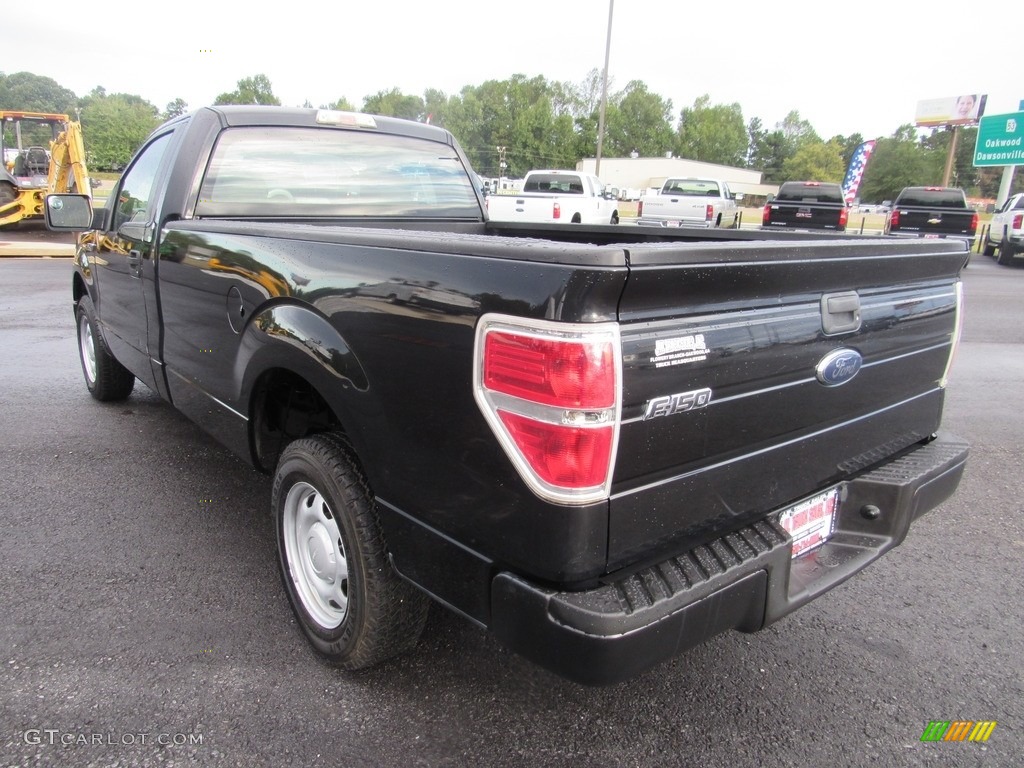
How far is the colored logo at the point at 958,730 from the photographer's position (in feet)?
7.14

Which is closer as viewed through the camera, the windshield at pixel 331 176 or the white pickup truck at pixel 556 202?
the windshield at pixel 331 176

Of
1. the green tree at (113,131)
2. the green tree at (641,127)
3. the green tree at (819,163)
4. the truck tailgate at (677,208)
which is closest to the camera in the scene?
the truck tailgate at (677,208)

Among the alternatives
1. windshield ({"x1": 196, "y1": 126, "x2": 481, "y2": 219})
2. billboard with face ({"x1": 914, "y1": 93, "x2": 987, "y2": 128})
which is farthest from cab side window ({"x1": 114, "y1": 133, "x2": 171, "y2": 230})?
billboard with face ({"x1": 914, "y1": 93, "x2": 987, "y2": 128})

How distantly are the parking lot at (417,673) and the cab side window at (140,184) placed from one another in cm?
152

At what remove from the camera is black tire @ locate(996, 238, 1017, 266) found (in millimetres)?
18208

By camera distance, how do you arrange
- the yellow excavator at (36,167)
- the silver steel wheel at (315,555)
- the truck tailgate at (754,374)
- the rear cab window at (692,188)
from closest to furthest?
the truck tailgate at (754,374), the silver steel wheel at (315,555), the yellow excavator at (36,167), the rear cab window at (692,188)

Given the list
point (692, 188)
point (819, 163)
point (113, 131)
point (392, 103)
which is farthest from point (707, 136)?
point (692, 188)

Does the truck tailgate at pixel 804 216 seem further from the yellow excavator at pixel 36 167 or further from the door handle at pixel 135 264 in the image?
the door handle at pixel 135 264

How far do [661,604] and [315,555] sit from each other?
A: 1.33m

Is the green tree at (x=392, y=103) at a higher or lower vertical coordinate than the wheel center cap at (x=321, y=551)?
higher

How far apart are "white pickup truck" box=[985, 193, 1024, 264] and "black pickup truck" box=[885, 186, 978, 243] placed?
812 millimetres

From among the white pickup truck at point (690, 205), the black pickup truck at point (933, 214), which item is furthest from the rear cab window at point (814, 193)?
the white pickup truck at point (690, 205)

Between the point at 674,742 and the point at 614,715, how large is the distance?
202mm

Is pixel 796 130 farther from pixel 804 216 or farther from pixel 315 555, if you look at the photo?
pixel 315 555
